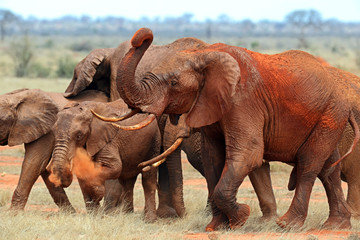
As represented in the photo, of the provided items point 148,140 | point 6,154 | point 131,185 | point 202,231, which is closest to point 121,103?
point 148,140

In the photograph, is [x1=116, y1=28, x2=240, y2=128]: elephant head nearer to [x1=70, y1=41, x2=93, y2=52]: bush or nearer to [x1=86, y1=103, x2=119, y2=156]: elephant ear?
[x1=86, y1=103, x2=119, y2=156]: elephant ear

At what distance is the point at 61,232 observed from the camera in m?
7.65

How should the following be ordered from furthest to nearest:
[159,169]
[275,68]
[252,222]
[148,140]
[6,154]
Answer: [6,154] → [159,169] → [148,140] → [252,222] → [275,68]

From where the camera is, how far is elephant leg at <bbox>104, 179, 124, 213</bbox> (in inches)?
394

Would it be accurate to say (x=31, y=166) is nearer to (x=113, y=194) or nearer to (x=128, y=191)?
(x=113, y=194)

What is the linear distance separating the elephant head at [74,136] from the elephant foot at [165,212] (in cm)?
133

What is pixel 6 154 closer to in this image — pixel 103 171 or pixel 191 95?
pixel 103 171

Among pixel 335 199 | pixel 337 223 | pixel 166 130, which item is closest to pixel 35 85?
pixel 166 130

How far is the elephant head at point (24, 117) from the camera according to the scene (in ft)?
32.1

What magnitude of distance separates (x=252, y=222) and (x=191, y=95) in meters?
1.89

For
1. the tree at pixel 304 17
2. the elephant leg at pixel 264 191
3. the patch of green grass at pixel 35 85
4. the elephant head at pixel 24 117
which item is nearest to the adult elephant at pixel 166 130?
the elephant leg at pixel 264 191

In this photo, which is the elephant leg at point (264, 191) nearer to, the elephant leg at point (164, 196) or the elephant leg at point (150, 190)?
the elephant leg at point (164, 196)

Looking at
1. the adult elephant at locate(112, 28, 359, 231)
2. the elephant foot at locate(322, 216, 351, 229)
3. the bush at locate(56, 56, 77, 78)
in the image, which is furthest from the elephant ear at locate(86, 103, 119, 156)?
the bush at locate(56, 56, 77, 78)

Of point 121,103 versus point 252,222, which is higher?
point 121,103
